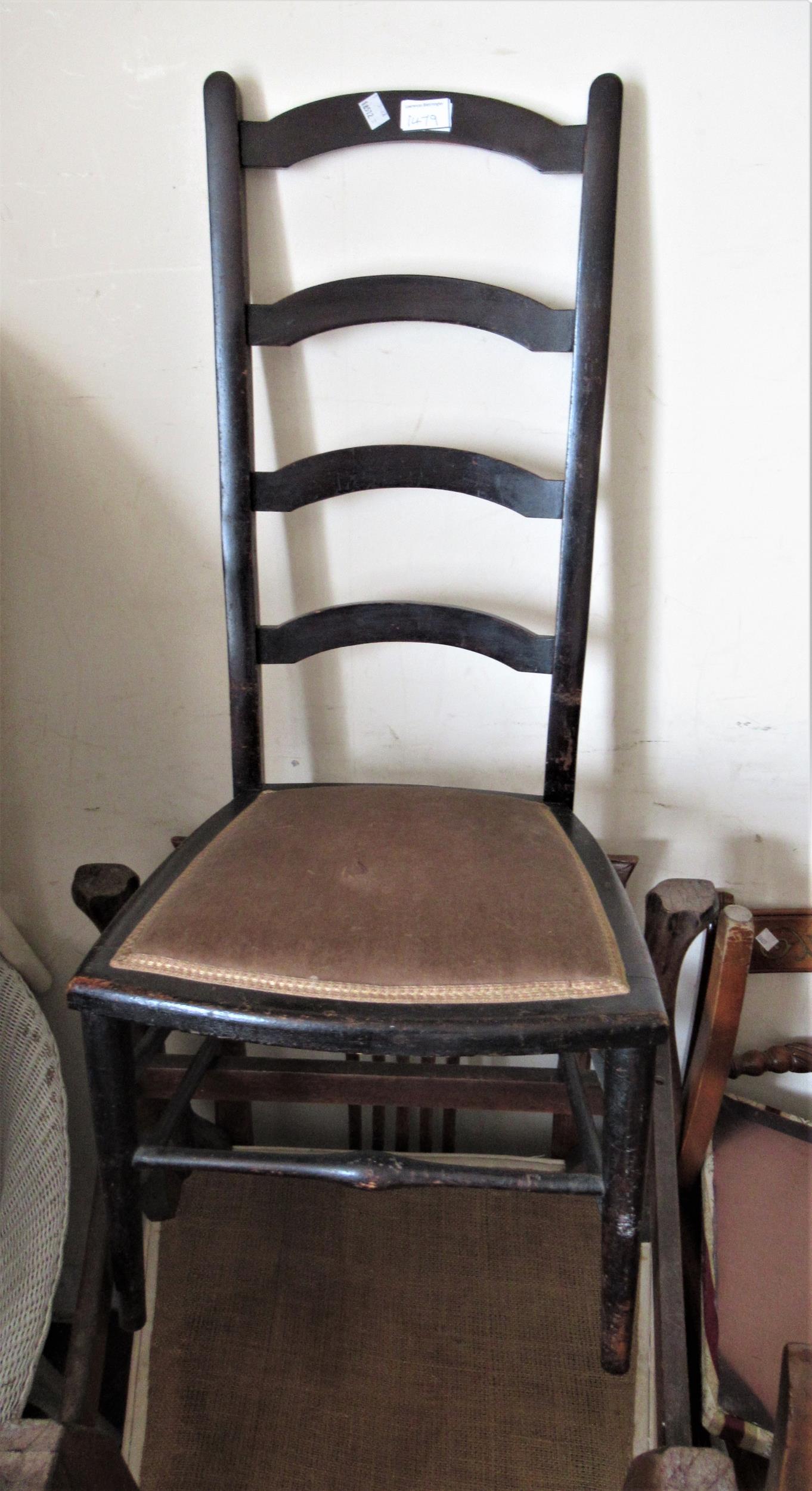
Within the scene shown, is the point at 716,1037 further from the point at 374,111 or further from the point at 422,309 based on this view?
the point at 374,111

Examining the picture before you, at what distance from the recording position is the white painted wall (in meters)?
0.91

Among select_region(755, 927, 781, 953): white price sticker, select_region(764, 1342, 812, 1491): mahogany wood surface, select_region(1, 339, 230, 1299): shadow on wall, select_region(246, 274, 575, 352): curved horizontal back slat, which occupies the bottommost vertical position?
select_region(764, 1342, 812, 1491): mahogany wood surface

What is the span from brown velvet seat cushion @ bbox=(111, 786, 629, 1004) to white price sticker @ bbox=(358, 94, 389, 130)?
647mm

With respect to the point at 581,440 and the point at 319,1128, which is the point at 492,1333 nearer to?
the point at 319,1128

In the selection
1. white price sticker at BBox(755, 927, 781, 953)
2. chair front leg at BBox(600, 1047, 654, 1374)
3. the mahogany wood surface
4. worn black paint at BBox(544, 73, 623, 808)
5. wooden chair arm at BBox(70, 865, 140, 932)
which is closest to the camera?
the mahogany wood surface

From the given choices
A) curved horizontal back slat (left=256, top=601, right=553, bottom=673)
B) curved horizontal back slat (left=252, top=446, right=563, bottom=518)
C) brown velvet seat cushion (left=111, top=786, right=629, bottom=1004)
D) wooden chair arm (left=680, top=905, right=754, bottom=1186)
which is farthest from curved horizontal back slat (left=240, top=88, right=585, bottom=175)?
wooden chair arm (left=680, top=905, right=754, bottom=1186)

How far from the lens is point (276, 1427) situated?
96cm

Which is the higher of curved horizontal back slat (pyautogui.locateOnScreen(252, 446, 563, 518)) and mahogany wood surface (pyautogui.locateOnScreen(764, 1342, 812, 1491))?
curved horizontal back slat (pyautogui.locateOnScreen(252, 446, 563, 518))

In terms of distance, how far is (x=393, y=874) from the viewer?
2.64 feet

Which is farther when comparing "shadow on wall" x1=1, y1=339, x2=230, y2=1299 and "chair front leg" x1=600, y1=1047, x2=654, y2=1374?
"shadow on wall" x1=1, y1=339, x2=230, y2=1299

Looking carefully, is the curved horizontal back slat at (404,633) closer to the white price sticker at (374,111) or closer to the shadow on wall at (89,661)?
the shadow on wall at (89,661)

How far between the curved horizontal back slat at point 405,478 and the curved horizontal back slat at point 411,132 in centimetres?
A: 27

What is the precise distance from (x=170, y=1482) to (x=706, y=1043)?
693mm

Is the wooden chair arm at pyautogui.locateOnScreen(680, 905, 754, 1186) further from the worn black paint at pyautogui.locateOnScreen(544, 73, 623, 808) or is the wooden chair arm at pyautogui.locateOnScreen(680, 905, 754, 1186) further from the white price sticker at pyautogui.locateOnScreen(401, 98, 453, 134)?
the white price sticker at pyautogui.locateOnScreen(401, 98, 453, 134)
